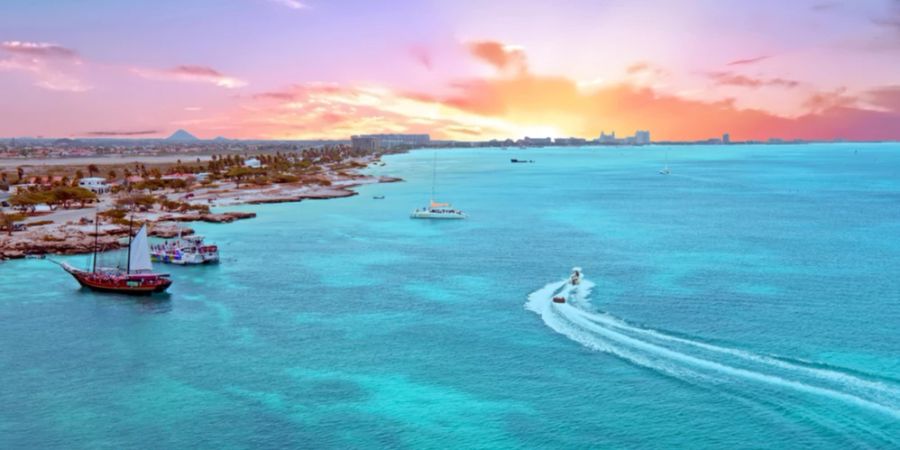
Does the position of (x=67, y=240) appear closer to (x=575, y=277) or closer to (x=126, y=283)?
(x=126, y=283)

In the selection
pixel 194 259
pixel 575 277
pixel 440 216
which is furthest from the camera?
pixel 440 216

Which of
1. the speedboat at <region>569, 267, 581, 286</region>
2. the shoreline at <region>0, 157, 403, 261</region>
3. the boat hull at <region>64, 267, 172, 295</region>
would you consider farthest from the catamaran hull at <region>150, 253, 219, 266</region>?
the speedboat at <region>569, 267, 581, 286</region>

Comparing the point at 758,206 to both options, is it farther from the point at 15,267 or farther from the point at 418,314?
the point at 15,267

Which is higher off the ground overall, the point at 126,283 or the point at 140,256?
the point at 140,256

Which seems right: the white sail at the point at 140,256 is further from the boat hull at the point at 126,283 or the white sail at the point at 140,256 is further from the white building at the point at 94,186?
the white building at the point at 94,186

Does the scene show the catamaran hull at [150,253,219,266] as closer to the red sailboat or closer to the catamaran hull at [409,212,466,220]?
the red sailboat

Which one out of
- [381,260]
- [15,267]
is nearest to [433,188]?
[381,260]

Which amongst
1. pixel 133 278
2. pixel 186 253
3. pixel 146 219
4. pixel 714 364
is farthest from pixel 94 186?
pixel 714 364
